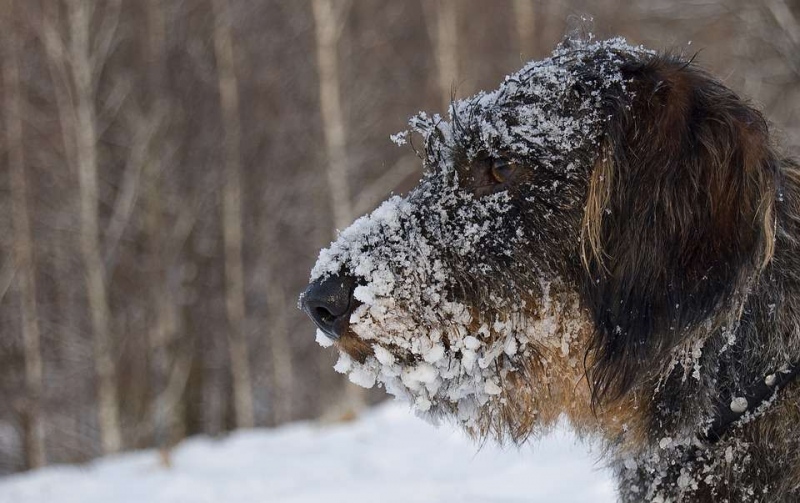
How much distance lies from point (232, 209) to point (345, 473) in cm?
809

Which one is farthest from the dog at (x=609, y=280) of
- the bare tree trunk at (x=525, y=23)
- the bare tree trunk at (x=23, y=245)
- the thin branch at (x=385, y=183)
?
the bare tree trunk at (x=525, y=23)

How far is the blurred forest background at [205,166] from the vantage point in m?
12.3

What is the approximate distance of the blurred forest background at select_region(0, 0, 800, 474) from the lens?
40.2 ft

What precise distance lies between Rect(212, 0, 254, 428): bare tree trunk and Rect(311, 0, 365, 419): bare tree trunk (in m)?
1.58

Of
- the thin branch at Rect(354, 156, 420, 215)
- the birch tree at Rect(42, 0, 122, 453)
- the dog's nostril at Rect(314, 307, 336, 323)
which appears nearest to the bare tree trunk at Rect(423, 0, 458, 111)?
the thin branch at Rect(354, 156, 420, 215)

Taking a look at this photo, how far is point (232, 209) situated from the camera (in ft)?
46.4

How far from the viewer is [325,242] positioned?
14875 millimetres

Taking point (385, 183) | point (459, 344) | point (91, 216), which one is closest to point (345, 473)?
point (459, 344)

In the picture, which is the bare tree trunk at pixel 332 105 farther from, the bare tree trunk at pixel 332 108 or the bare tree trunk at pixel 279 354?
the bare tree trunk at pixel 279 354

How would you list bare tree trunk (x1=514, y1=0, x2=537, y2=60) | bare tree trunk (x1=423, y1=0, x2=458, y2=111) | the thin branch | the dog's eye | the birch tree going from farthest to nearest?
bare tree trunk (x1=514, y1=0, x2=537, y2=60) < bare tree trunk (x1=423, y1=0, x2=458, y2=111) < the thin branch < the birch tree < the dog's eye

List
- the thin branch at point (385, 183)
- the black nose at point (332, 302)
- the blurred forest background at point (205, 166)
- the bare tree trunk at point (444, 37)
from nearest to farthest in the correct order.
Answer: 1. the black nose at point (332, 302)
2. the blurred forest background at point (205, 166)
3. the thin branch at point (385, 183)
4. the bare tree trunk at point (444, 37)

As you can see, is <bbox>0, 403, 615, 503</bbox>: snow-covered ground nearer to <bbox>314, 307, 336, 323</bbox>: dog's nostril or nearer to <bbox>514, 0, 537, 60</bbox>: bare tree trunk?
<bbox>314, 307, 336, 323</bbox>: dog's nostril

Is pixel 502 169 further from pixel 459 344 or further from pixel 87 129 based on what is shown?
pixel 87 129

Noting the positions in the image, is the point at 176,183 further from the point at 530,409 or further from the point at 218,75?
the point at 530,409
